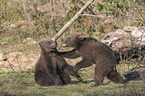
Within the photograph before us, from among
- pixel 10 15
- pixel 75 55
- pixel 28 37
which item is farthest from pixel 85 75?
pixel 28 37

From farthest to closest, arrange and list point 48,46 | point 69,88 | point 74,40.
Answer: point 74,40 → point 48,46 → point 69,88

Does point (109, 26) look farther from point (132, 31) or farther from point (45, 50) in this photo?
point (45, 50)

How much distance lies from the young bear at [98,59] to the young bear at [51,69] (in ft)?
1.52

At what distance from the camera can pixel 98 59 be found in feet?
25.4

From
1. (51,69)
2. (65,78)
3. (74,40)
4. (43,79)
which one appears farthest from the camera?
(74,40)

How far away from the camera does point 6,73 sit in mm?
9297

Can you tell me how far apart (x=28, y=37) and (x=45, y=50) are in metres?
6.04

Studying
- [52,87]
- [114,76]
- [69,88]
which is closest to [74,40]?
[114,76]

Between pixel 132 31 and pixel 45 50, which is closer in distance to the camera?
pixel 45 50

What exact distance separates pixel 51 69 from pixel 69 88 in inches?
51.9

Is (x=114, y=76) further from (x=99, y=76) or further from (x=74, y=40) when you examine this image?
(x=74, y=40)

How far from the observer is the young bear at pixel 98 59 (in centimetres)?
754

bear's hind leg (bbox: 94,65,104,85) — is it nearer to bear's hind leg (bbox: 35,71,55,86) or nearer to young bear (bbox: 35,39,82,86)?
young bear (bbox: 35,39,82,86)

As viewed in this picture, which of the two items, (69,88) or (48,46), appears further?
(48,46)
